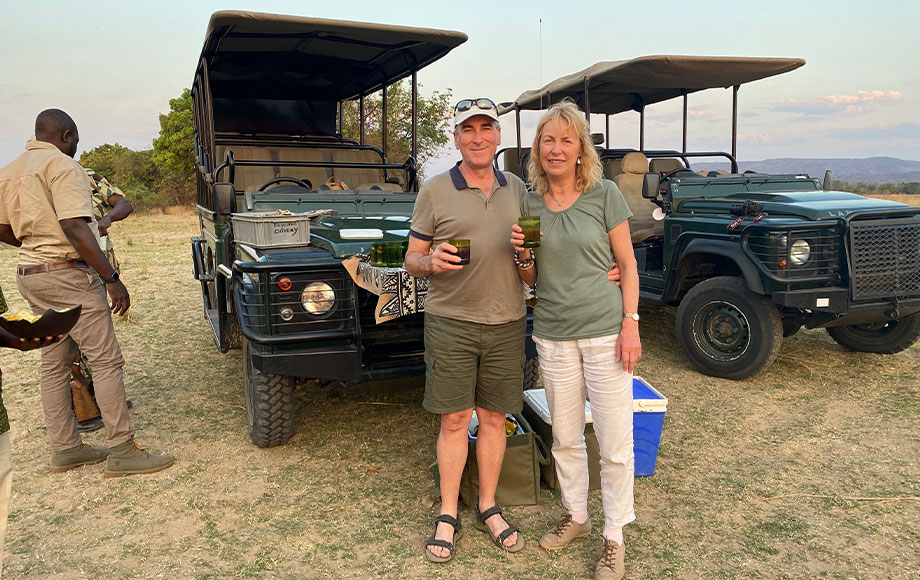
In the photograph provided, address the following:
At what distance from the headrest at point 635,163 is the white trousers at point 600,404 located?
4952mm

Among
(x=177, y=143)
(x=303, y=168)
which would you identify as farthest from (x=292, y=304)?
(x=177, y=143)

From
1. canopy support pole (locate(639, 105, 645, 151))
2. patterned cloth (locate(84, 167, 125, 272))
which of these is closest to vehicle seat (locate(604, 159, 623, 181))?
canopy support pole (locate(639, 105, 645, 151))

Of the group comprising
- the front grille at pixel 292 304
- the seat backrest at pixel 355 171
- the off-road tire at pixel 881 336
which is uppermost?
the seat backrest at pixel 355 171

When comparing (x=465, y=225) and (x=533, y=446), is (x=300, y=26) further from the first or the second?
(x=533, y=446)

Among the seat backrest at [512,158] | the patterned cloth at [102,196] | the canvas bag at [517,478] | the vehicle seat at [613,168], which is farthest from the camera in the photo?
the seat backrest at [512,158]

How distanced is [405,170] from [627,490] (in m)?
4.07

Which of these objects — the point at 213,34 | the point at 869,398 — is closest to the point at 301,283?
the point at 213,34

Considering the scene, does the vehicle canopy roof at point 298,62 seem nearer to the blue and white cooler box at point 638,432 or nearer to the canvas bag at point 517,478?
the blue and white cooler box at point 638,432

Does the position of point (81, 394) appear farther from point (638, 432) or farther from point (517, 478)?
point (638, 432)

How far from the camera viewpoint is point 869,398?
5004 mm

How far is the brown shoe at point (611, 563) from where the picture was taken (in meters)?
2.75

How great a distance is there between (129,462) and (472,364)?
223 centimetres

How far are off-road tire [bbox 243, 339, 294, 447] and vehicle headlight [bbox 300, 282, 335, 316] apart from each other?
1.74 feet

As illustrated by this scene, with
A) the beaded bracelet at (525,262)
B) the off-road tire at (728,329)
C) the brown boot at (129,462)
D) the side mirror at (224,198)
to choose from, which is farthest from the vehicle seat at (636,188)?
the brown boot at (129,462)
